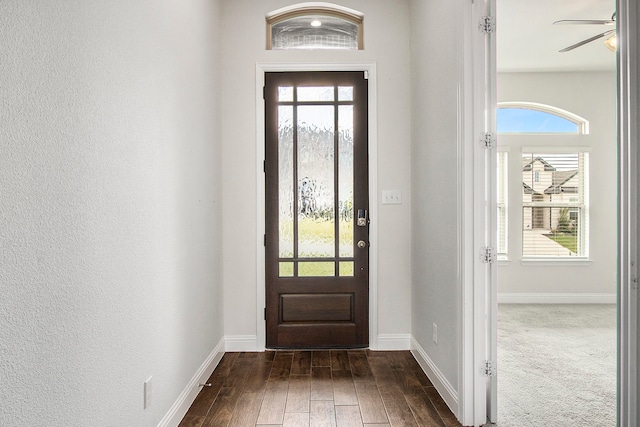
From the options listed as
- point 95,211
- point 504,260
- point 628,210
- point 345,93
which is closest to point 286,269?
point 345,93

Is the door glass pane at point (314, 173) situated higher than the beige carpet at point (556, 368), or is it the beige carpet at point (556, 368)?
the door glass pane at point (314, 173)

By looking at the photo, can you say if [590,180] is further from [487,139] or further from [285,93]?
[285,93]

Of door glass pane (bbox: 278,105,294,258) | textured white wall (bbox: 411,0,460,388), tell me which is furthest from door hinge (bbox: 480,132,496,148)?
door glass pane (bbox: 278,105,294,258)

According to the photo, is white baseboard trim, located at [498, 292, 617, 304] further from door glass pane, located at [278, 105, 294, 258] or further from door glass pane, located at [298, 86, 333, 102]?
door glass pane, located at [298, 86, 333, 102]

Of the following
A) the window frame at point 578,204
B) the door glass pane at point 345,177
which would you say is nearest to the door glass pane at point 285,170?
the door glass pane at point 345,177

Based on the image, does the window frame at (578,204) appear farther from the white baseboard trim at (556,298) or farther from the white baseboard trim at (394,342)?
the white baseboard trim at (394,342)

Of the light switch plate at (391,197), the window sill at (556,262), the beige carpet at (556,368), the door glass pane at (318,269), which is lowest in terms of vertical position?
the beige carpet at (556,368)

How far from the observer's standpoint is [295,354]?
3441mm

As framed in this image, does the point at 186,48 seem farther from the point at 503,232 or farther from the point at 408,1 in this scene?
the point at 503,232

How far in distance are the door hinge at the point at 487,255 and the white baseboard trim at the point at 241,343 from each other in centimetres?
201

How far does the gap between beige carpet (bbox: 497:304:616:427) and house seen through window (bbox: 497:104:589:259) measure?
882 mm

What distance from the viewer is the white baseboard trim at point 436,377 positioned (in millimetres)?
2455

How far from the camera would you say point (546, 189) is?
550cm

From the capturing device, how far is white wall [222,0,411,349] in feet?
11.5
